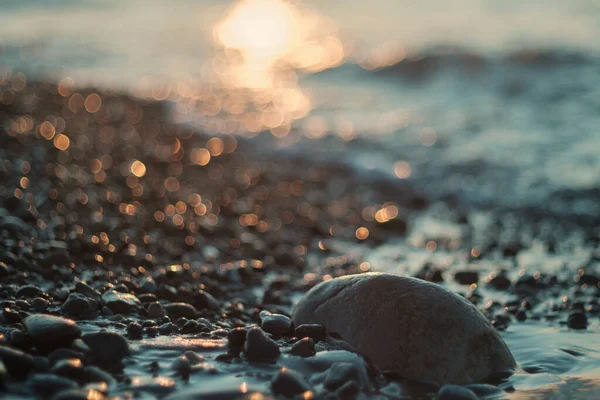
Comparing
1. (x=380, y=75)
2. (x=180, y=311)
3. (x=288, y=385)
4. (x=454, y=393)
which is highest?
(x=380, y=75)

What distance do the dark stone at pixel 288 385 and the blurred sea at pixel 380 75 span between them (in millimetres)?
5778

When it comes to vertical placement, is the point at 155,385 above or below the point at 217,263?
below

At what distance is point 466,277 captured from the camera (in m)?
5.42

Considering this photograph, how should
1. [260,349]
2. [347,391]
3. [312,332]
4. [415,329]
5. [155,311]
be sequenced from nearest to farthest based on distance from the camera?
1. [347,391]
2. [260,349]
3. [415,329]
4. [312,332]
5. [155,311]

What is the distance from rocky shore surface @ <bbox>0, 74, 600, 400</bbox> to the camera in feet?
9.89

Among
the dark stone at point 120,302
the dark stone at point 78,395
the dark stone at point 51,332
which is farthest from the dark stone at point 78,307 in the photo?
the dark stone at point 78,395

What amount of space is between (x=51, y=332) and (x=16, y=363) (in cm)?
32

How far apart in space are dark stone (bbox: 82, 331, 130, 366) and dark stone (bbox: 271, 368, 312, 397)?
30.9 inches

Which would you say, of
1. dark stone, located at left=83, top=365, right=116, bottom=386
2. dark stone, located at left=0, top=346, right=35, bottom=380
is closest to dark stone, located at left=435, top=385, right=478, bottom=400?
dark stone, located at left=83, top=365, right=116, bottom=386

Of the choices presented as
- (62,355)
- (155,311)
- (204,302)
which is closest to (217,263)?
(204,302)

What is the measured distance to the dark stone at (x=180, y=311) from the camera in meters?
3.89

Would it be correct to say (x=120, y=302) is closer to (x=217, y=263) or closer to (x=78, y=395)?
(x=78, y=395)

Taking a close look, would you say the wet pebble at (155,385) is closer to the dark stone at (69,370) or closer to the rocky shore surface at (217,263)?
the rocky shore surface at (217,263)

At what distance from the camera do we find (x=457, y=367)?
3.29 m
